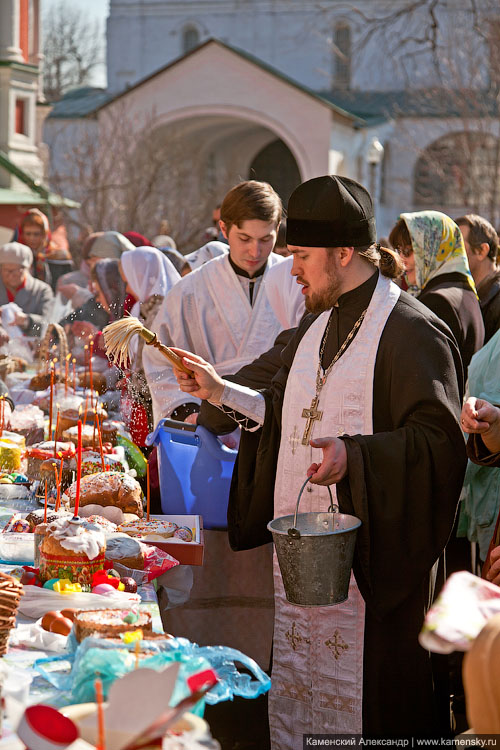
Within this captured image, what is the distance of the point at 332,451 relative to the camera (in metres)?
3.00

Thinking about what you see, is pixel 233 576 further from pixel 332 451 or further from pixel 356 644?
pixel 332 451

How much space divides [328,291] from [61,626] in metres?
1.30

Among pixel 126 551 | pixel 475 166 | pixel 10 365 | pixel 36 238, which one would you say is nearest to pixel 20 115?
pixel 475 166

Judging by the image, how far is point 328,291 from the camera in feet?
10.7

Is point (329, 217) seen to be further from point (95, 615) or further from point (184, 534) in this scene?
point (95, 615)

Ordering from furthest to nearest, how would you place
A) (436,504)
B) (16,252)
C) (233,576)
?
(16,252), (233,576), (436,504)

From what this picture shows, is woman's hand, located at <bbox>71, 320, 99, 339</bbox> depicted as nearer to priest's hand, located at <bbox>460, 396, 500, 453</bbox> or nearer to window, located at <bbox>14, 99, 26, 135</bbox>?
priest's hand, located at <bbox>460, 396, 500, 453</bbox>

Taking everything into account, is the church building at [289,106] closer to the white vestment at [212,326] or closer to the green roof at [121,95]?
the green roof at [121,95]

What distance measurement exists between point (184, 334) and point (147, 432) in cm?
50

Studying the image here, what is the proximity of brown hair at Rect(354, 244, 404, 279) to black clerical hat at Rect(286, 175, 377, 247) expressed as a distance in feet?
0.13

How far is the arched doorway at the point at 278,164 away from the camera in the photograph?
34625 millimetres

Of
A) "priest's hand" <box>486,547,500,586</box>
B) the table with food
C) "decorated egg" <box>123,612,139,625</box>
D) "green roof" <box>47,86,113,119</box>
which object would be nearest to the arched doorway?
"green roof" <box>47,86,113,119</box>

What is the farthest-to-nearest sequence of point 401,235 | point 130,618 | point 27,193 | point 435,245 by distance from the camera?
point 27,193 → point 401,235 → point 435,245 → point 130,618

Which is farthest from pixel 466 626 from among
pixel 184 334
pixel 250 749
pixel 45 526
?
pixel 184 334
